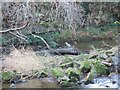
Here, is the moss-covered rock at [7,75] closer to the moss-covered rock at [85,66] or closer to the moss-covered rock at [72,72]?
the moss-covered rock at [72,72]

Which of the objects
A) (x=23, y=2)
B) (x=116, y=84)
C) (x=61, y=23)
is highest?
(x=23, y=2)

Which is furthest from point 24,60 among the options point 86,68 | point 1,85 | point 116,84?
point 116,84

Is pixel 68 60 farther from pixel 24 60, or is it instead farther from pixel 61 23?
pixel 61 23

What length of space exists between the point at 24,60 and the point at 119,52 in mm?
3248

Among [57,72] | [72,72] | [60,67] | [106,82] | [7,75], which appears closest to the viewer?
[106,82]

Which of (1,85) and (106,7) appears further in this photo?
(106,7)

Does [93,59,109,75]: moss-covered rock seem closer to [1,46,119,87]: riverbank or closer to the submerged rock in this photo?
[1,46,119,87]: riverbank

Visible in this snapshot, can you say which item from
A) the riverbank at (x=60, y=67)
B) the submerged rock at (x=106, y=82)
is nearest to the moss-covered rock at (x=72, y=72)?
the riverbank at (x=60, y=67)

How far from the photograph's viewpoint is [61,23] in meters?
Result: 14.2

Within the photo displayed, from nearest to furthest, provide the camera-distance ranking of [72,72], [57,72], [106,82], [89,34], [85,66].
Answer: [106,82] < [72,72] < [57,72] < [85,66] < [89,34]

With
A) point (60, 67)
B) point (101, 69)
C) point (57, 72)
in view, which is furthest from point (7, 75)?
point (101, 69)

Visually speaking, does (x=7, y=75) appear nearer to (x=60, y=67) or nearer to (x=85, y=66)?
(x=60, y=67)

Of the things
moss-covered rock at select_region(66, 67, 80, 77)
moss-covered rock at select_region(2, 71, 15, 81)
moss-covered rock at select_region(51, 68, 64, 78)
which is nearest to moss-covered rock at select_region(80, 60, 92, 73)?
moss-covered rock at select_region(66, 67, 80, 77)

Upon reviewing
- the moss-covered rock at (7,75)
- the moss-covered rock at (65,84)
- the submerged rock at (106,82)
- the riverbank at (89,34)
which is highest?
the riverbank at (89,34)
